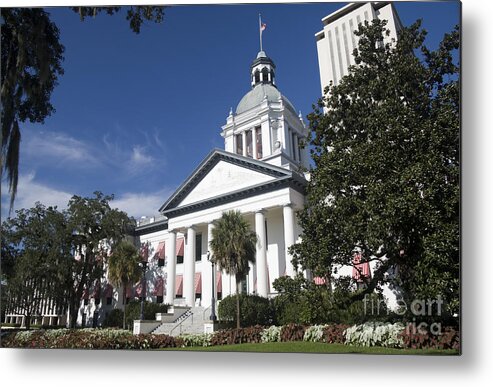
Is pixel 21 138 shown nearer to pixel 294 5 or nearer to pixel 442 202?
pixel 294 5

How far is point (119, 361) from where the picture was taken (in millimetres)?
7410

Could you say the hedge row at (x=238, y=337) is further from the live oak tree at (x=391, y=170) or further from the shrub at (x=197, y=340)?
the live oak tree at (x=391, y=170)

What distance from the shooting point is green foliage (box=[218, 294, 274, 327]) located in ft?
32.5

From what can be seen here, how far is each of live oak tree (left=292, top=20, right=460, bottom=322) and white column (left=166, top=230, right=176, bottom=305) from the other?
17.7 ft

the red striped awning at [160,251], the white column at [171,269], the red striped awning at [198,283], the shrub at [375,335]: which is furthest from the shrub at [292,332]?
the red striped awning at [160,251]

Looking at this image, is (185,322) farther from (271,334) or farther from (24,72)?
(24,72)

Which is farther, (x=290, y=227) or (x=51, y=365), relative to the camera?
(x=290, y=227)

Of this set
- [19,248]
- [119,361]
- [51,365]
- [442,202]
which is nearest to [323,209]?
[442,202]

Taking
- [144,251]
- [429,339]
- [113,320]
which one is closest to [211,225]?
[144,251]

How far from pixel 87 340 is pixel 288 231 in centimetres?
578

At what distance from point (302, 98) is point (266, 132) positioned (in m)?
10.4

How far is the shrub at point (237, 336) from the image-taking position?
8.50 metres

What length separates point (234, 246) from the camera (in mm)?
12672

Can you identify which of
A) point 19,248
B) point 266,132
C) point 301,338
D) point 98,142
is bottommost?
point 301,338
